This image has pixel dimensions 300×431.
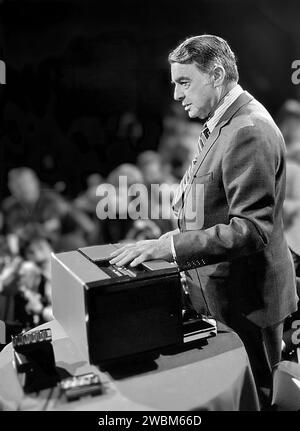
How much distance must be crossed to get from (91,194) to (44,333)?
12.2ft

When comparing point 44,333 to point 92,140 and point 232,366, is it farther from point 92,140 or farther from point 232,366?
point 92,140

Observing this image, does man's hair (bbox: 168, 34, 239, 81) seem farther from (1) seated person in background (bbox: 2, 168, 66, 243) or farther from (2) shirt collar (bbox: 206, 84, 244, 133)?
(1) seated person in background (bbox: 2, 168, 66, 243)

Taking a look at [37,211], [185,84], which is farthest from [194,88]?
[37,211]

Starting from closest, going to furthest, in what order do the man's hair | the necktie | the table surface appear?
the table surface, the man's hair, the necktie

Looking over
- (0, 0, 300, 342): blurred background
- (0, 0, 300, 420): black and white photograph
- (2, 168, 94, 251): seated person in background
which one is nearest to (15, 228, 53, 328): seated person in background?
(0, 0, 300, 342): blurred background

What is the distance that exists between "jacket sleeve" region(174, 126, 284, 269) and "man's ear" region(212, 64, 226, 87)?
236 millimetres

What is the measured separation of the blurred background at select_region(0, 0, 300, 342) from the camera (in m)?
4.22

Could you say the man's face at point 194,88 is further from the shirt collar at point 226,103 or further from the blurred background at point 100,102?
the blurred background at point 100,102

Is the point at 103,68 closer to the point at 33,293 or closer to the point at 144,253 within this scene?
the point at 33,293

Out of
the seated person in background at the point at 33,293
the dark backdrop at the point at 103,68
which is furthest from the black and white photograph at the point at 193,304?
the dark backdrop at the point at 103,68

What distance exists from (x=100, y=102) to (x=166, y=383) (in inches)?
164

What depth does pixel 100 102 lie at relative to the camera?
495 centimetres

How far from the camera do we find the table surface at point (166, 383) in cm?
111

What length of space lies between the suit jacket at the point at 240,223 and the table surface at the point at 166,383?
199mm
